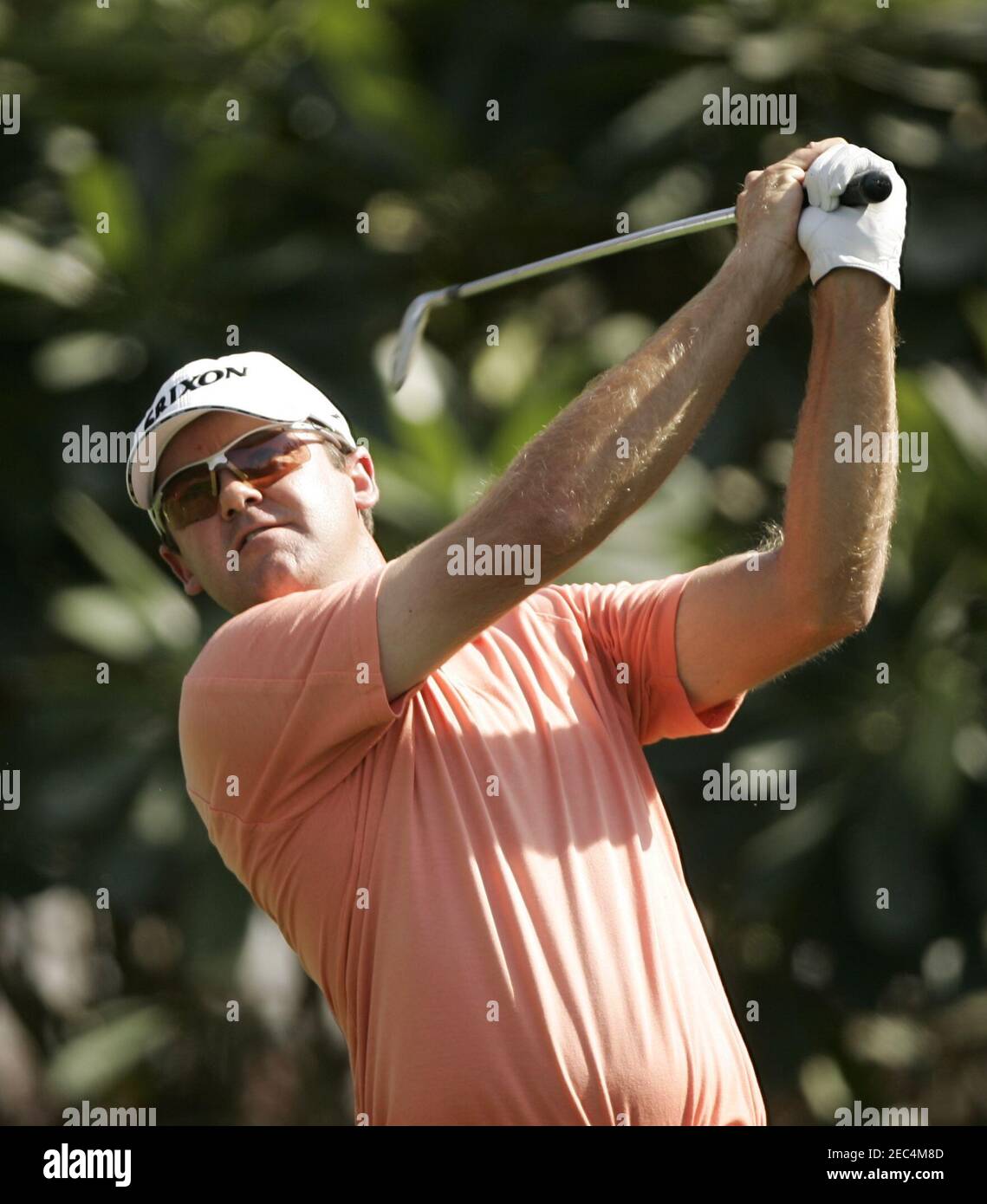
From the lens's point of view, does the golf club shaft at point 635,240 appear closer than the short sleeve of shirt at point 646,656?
Yes

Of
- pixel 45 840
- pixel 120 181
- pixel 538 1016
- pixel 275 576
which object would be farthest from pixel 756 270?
pixel 45 840

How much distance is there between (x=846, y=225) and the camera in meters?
2.38

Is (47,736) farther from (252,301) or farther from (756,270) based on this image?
(756,270)

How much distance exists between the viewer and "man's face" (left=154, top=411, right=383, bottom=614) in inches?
105

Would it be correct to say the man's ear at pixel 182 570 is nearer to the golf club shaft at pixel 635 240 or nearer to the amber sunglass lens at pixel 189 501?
the amber sunglass lens at pixel 189 501

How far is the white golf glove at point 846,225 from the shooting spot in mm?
2381

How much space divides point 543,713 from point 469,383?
300 cm

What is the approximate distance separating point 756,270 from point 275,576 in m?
0.81

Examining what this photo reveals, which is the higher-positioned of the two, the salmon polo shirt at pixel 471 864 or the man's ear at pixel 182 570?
the man's ear at pixel 182 570

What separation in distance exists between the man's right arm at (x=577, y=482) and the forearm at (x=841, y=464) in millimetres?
123

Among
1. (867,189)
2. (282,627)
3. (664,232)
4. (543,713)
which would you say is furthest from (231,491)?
(867,189)
